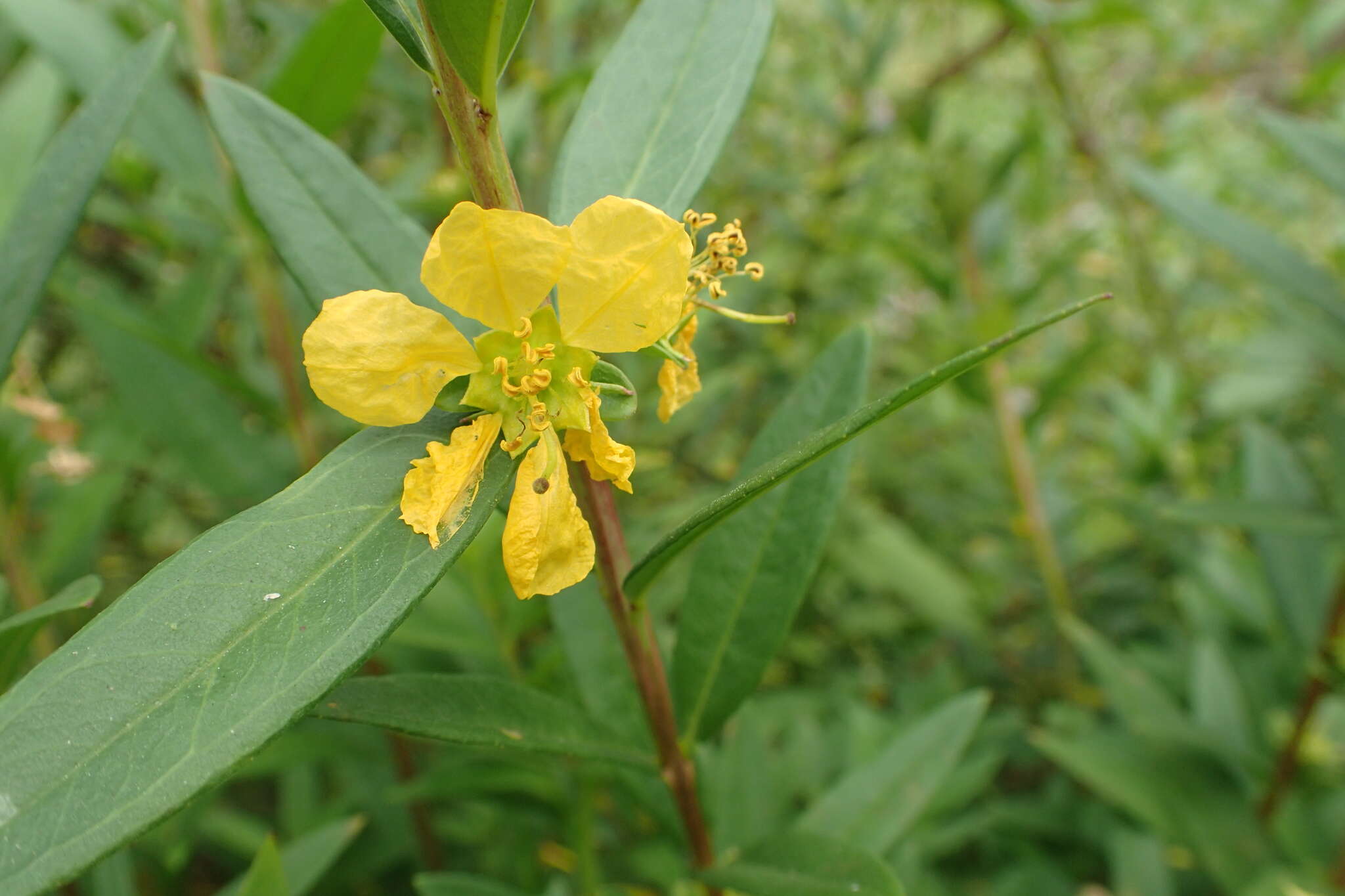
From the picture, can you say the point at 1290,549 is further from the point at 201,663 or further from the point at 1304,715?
the point at 201,663

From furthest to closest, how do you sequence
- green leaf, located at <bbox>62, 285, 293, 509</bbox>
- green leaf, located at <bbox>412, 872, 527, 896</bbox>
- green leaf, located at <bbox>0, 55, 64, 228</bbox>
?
green leaf, located at <bbox>62, 285, 293, 509</bbox> < green leaf, located at <bbox>0, 55, 64, 228</bbox> < green leaf, located at <bbox>412, 872, 527, 896</bbox>

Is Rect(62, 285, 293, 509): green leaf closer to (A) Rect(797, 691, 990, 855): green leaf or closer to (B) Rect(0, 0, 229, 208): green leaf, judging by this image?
(B) Rect(0, 0, 229, 208): green leaf

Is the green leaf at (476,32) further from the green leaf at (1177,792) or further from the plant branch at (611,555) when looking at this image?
the green leaf at (1177,792)

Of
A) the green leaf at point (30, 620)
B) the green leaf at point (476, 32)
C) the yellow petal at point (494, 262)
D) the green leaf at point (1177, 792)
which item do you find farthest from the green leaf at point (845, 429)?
the green leaf at point (1177, 792)

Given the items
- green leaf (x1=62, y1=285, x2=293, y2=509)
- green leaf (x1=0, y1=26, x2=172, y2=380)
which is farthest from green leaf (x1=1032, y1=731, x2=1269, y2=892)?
green leaf (x1=0, y1=26, x2=172, y2=380)

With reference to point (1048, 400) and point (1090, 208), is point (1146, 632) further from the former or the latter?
point (1090, 208)

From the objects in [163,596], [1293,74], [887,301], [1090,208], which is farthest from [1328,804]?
[1293,74]
